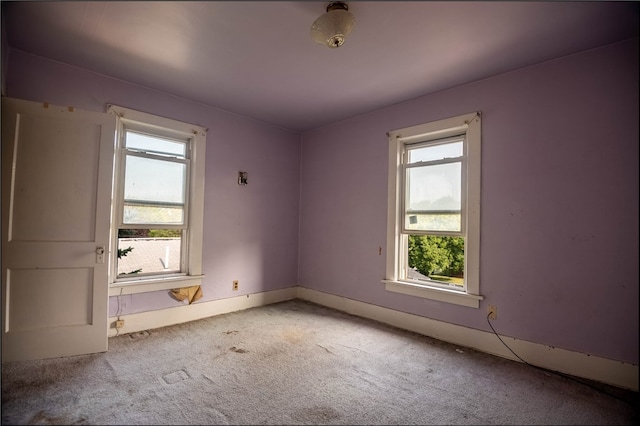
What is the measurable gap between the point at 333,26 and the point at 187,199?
8.62ft

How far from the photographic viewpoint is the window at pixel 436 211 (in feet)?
10.2

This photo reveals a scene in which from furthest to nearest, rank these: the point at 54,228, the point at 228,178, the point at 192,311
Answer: the point at 228,178
the point at 192,311
the point at 54,228

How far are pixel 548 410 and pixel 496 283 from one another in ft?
3.65

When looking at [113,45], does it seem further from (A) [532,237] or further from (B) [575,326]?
(B) [575,326]

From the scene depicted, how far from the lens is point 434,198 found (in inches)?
137

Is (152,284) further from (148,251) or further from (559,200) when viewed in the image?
(559,200)

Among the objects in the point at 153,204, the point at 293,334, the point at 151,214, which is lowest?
the point at 293,334

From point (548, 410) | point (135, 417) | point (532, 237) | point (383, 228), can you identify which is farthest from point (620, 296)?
point (135, 417)

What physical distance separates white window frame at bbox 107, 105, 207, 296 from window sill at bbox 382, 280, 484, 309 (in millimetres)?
2390

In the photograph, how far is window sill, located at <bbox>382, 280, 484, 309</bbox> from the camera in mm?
3059

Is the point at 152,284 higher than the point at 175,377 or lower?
higher

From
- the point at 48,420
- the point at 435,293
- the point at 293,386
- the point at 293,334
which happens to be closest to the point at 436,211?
the point at 435,293

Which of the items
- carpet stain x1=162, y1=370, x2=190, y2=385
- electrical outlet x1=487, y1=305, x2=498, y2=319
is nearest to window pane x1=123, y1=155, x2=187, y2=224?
carpet stain x1=162, y1=370, x2=190, y2=385

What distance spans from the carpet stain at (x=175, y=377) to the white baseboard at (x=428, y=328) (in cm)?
117
